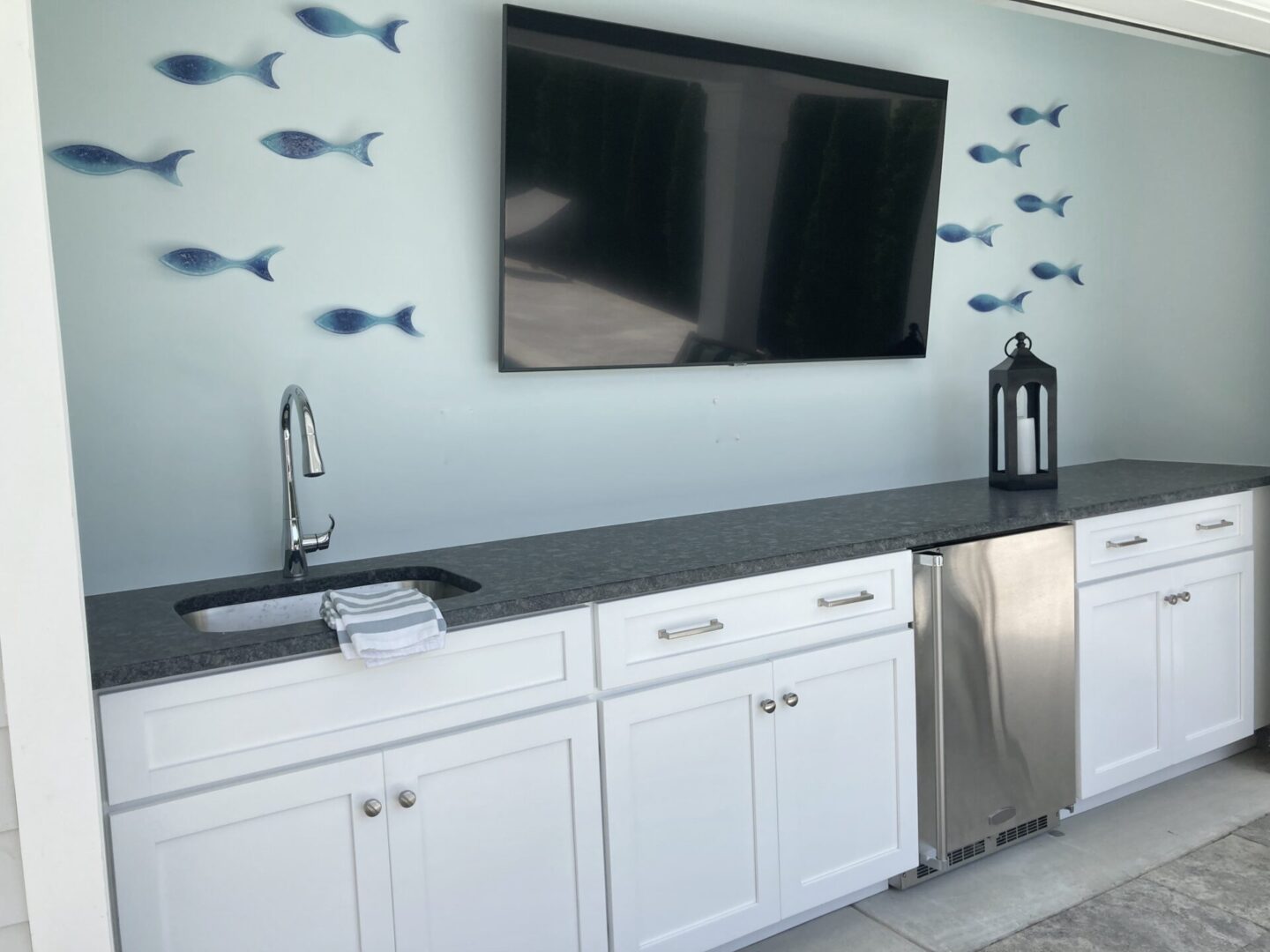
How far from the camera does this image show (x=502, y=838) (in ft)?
6.16

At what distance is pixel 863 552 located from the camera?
231cm

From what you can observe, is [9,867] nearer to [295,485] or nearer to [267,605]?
[267,605]

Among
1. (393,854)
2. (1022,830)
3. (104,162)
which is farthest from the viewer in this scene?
(1022,830)

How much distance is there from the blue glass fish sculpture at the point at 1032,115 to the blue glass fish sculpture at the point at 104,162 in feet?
8.27

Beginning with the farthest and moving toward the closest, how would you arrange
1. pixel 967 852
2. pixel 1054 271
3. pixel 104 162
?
pixel 1054 271 < pixel 967 852 < pixel 104 162

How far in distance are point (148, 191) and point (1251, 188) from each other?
10.7ft

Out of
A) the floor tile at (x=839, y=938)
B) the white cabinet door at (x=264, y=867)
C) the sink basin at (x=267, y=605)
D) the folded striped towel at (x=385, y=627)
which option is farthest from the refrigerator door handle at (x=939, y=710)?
the white cabinet door at (x=264, y=867)

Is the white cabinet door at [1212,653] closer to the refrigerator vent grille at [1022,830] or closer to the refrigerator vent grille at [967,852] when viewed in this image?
the refrigerator vent grille at [1022,830]

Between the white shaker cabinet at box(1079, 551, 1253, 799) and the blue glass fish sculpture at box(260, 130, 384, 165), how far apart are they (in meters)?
2.06

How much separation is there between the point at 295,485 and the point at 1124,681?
218 centimetres

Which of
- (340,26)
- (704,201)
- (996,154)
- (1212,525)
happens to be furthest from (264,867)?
(996,154)

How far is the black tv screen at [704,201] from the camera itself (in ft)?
7.88

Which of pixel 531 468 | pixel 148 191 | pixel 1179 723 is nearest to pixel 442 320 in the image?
pixel 531 468

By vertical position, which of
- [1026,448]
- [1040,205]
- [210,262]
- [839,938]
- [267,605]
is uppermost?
[1040,205]
